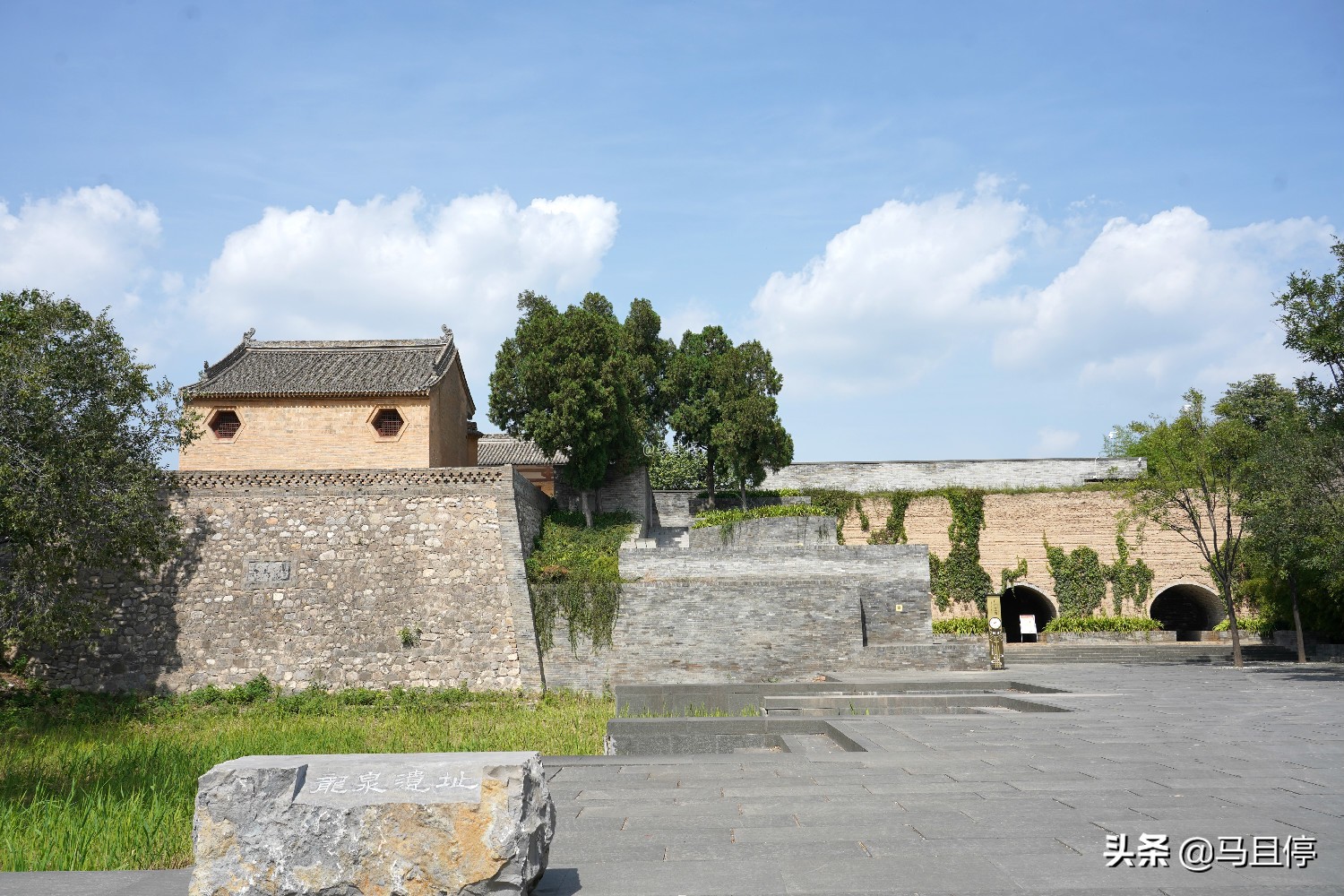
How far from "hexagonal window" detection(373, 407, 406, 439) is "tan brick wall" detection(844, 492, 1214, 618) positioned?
1188 centimetres

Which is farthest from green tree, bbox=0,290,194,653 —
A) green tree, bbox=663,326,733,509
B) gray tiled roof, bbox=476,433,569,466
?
green tree, bbox=663,326,733,509

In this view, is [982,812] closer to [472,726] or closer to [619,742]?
[619,742]

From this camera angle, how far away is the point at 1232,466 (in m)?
18.4

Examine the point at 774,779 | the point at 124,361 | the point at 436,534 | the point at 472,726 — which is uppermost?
the point at 124,361

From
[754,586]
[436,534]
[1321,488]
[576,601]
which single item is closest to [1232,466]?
[1321,488]

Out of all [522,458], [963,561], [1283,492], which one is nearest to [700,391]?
[522,458]

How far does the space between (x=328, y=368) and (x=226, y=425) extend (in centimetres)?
232

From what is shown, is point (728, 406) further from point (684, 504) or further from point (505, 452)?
point (505, 452)

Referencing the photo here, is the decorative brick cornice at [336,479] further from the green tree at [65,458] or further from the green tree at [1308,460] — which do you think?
the green tree at [1308,460]

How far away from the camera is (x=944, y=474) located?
27547 mm

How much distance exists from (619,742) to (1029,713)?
428cm

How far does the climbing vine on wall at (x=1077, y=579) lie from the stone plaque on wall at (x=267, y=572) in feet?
60.3

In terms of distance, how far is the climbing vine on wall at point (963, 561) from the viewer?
78.7 ft

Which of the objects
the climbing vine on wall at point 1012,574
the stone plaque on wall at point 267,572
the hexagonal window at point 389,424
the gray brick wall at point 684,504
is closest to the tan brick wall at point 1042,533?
the climbing vine on wall at point 1012,574
